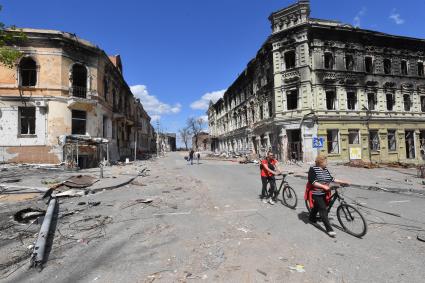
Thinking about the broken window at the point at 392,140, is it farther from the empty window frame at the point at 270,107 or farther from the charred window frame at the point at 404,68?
the empty window frame at the point at 270,107

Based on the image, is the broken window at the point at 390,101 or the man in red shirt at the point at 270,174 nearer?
the man in red shirt at the point at 270,174

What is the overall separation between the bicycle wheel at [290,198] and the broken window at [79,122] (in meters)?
18.9

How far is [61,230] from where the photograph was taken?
5785mm

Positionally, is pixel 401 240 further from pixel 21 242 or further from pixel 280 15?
pixel 280 15

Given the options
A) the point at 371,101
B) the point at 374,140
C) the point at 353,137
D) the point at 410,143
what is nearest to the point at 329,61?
the point at 371,101

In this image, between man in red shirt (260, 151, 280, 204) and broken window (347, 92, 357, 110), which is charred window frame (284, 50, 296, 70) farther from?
man in red shirt (260, 151, 280, 204)

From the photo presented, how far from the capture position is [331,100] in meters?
25.7

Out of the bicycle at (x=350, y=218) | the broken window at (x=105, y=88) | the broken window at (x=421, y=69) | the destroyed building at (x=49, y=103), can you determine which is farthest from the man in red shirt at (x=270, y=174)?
the broken window at (x=421, y=69)

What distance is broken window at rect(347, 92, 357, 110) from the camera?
26.0 meters

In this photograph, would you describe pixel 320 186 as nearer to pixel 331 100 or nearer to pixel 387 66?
pixel 331 100

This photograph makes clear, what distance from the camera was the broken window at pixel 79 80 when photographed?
21031 mm

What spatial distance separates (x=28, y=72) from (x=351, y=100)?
1172 inches

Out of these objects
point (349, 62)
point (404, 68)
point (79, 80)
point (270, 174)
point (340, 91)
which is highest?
point (349, 62)

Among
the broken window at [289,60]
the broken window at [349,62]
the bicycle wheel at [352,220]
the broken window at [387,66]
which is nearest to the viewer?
the bicycle wheel at [352,220]
